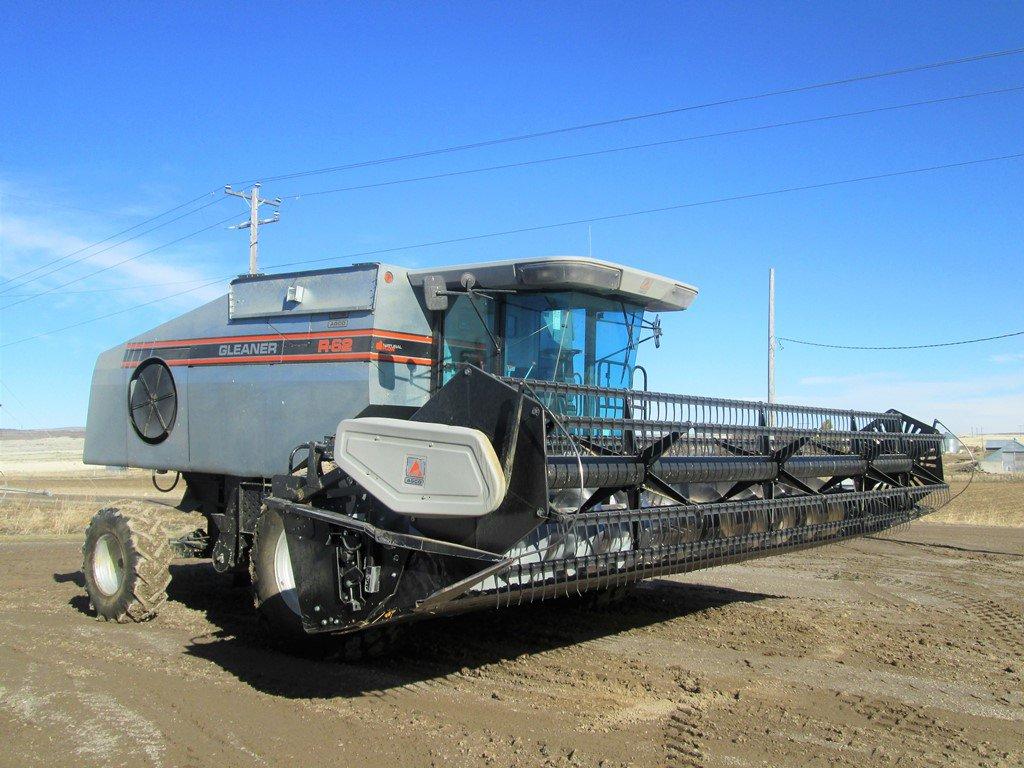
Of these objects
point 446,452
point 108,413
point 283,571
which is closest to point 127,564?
point 283,571

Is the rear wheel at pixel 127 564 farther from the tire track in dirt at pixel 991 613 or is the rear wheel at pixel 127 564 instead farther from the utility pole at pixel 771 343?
the utility pole at pixel 771 343

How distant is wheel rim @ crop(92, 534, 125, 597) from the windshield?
4088 millimetres

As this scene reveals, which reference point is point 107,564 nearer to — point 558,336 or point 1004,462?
point 558,336

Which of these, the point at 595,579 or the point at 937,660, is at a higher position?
the point at 595,579

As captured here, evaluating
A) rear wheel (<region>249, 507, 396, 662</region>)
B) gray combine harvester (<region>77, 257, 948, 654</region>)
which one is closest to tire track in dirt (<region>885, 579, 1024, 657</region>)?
gray combine harvester (<region>77, 257, 948, 654</region>)

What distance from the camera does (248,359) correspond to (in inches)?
294

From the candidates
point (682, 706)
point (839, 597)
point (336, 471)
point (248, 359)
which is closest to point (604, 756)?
point (682, 706)

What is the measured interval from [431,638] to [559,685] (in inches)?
62.6

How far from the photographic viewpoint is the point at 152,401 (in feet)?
27.6

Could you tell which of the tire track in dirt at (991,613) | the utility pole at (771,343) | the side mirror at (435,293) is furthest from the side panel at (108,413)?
the utility pole at (771,343)

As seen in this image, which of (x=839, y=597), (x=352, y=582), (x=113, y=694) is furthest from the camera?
(x=839, y=597)

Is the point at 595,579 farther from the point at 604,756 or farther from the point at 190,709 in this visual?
the point at 190,709

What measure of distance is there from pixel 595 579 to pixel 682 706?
0.91m

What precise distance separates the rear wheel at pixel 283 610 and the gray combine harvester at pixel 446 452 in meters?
0.02
